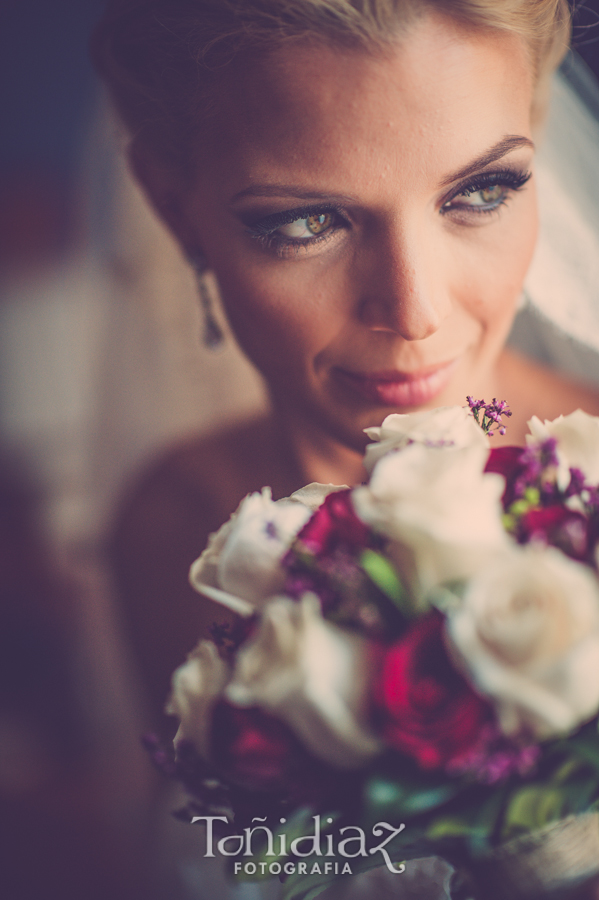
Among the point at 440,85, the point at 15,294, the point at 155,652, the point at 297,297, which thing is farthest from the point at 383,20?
the point at 15,294

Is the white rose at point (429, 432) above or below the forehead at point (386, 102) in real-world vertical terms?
below

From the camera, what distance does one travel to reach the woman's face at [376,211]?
1.98ft

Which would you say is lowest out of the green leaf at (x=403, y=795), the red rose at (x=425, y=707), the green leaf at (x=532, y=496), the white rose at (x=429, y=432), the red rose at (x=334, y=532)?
the green leaf at (x=403, y=795)

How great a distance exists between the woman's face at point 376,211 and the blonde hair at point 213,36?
0.06ft

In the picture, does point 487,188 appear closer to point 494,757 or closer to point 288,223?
point 288,223

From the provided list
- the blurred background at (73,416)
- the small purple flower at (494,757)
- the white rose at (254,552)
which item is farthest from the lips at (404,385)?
the blurred background at (73,416)

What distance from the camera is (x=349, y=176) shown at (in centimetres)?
62

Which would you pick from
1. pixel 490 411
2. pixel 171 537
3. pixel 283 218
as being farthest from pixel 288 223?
pixel 171 537

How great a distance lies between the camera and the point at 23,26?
1.49 m

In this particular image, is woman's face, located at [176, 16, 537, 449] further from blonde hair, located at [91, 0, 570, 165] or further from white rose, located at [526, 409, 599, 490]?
white rose, located at [526, 409, 599, 490]

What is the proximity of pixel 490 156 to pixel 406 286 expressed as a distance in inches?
6.2

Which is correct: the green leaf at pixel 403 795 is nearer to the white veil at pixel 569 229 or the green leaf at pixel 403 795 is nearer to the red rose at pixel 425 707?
the red rose at pixel 425 707

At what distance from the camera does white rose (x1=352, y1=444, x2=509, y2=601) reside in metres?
0.35

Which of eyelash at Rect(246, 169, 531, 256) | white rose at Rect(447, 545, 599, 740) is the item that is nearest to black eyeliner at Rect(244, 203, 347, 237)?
eyelash at Rect(246, 169, 531, 256)
